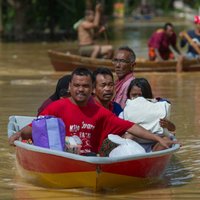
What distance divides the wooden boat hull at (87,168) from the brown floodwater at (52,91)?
11 cm

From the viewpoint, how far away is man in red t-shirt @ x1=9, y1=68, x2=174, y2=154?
7.14 m

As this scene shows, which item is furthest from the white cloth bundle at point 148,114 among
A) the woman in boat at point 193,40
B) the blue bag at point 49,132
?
the woman in boat at point 193,40

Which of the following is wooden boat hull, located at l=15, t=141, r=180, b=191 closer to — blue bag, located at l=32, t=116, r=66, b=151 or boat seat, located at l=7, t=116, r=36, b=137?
blue bag, located at l=32, t=116, r=66, b=151

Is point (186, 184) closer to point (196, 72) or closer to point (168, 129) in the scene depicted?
point (168, 129)

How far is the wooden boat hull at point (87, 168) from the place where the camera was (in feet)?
21.8

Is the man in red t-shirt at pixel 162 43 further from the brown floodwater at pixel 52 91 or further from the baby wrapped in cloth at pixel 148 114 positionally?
the baby wrapped in cloth at pixel 148 114

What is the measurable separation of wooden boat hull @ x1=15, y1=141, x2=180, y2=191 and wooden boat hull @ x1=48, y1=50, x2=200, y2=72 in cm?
1040

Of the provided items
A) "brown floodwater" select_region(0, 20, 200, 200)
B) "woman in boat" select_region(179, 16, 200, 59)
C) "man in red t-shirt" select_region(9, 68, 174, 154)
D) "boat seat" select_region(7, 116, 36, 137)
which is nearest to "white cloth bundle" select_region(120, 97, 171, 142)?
"man in red t-shirt" select_region(9, 68, 174, 154)

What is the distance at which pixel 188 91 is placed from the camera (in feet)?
49.4

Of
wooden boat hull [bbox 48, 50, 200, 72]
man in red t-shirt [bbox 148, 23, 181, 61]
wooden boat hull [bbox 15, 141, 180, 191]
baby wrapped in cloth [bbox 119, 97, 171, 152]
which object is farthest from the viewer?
man in red t-shirt [bbox 148, 23, 181, 61]

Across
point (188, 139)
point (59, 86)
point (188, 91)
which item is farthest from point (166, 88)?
point (59, 86)

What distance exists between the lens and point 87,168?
21.9ft

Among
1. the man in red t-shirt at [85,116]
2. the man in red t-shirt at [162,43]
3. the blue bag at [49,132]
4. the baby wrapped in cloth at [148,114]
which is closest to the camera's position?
the blue bag at [49,132]

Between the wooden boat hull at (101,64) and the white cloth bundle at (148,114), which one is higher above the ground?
the white cloth bundle at (148,114)
